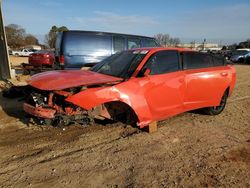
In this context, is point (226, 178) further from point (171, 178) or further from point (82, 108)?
point (82, 108)

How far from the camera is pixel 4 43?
12.4m

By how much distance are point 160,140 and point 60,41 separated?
202 inches

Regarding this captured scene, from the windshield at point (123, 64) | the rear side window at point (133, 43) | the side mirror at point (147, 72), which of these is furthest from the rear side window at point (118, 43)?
the side mirror at point (147, 72)

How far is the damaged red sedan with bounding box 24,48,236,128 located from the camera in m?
4.24

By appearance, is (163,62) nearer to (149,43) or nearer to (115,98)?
(115,98)

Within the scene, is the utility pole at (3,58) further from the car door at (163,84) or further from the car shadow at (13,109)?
A: the car door at (163,84)

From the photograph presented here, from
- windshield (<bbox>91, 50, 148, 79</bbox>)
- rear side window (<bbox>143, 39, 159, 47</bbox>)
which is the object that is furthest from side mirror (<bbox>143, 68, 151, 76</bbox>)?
rear side window (<bbox>143, 39, 159, 47</bbox>)

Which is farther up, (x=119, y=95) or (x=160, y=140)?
(x=119, y=95)

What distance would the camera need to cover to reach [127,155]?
13.4ft

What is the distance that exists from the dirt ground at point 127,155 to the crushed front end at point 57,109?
1.36 ft

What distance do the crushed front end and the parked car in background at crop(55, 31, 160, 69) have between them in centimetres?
395

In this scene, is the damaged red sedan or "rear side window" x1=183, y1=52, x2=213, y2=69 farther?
"rear side window" x1=183, y1=52, x2=213, y2=69

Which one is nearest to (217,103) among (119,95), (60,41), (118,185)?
(119,95)

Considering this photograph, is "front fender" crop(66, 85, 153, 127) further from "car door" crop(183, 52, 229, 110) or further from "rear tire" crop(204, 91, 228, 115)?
"rear tire" crop(204, 91, 228, 115)
